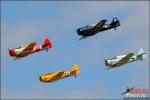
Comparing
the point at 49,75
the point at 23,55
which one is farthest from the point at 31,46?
the point at 49,75

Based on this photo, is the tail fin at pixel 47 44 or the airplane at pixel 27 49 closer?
the airplane at pixel 27 49

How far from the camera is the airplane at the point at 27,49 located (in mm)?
165375

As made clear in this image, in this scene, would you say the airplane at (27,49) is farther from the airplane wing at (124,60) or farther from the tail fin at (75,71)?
the airplane wing at (124,60)

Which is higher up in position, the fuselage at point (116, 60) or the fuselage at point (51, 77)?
the fuselage at point (116, 60)

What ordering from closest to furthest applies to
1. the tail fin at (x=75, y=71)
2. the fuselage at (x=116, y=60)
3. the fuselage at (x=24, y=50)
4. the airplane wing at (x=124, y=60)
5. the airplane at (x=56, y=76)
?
1. the fuselage at (x=24, y=50)
2. the airplane wing at (x=124, y=60)
3. the airplane at (x=56, y=76)
4. the fuselage at (x=116, y=60)
5. the tail fin at (x=75, y=71)

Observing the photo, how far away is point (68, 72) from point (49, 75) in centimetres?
511

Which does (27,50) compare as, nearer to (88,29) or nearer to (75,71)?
(75,71)

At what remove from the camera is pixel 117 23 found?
522 ft

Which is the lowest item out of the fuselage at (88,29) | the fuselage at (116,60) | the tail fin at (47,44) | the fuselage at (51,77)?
the fuselage at (51,77)

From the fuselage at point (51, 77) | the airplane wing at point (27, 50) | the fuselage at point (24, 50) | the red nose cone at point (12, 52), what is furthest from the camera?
the fuselage at point (51, 77)

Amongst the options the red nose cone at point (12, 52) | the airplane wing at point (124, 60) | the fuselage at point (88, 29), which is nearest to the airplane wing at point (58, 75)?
the red nose cone at point (12, 52)

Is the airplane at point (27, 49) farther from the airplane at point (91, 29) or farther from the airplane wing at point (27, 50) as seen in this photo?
the airplane at point (91, 29)

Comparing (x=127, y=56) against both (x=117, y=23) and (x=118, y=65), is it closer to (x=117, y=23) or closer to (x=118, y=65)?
(x=118, y=65)

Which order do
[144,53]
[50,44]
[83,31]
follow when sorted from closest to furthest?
[83,31]
[50,44]
[144,53]
